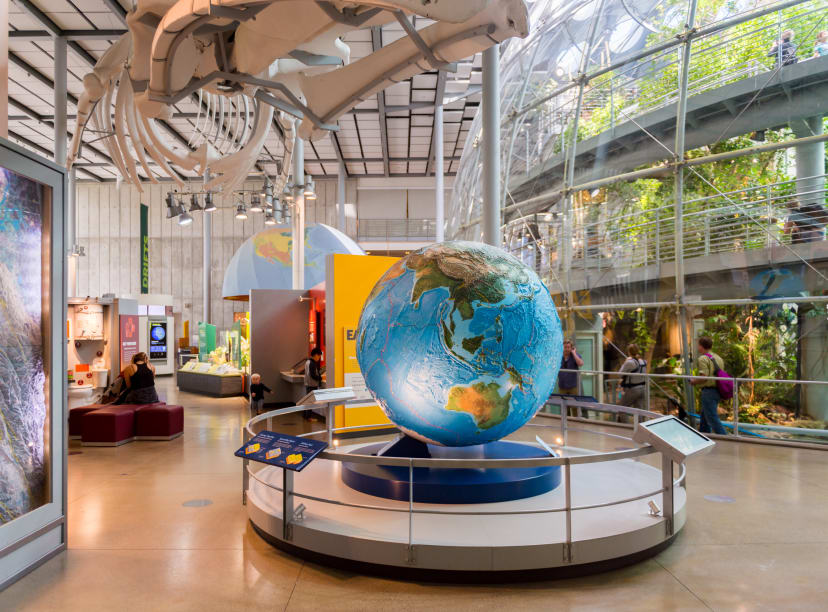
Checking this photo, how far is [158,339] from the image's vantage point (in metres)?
26.5

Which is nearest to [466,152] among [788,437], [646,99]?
[646,99]

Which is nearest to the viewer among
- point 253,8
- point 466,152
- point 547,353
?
point 253,8

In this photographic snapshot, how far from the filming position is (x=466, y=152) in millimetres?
21266

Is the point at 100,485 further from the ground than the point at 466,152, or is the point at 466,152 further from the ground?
the point at 466,152

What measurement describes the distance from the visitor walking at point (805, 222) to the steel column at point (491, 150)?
5467mm

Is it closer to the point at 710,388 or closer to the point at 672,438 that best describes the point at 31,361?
the point at 672,438

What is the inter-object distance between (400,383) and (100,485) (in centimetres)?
450

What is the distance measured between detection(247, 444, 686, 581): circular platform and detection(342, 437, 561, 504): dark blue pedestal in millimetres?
82

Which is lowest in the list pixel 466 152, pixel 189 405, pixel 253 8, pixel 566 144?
pixel 189 405

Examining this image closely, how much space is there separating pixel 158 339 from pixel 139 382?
16.3 m

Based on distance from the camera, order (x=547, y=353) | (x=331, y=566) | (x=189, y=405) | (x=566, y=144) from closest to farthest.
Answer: (x=331, y=566) < (x=547, y=353) < (x=566, y=144) < (x=189, y=405)

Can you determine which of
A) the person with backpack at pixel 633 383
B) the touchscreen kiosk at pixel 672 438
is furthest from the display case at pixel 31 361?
the person with backpack at pixel 633 383

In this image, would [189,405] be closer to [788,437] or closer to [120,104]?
[120,104]

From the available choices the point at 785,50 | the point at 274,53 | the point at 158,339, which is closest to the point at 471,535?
the point at 274,53
